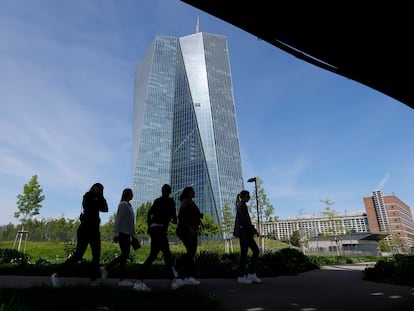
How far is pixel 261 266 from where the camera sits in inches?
298

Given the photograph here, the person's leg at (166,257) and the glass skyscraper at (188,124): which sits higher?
the glass skyscraper at (188,124)

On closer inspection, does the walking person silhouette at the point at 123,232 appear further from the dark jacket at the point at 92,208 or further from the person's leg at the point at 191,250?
the person's leg at the point at 191,250

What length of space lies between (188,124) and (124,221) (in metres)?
93.9

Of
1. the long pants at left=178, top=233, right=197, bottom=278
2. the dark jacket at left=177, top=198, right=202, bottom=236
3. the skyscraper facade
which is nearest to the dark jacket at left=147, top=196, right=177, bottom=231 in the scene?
the dark jacket at left=177, top=198, right=202, bottom=236

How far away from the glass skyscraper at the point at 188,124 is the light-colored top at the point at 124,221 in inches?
3071

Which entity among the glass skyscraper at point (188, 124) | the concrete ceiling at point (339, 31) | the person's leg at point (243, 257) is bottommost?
the person's leg at point (243, 257)

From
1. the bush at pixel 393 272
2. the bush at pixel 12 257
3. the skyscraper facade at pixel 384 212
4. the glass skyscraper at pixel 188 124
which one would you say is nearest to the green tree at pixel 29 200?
the bush at pixel 12 257

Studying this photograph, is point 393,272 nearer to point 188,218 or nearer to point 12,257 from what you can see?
point 188,218

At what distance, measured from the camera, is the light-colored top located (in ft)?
16.7

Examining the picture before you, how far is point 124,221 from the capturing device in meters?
5.16

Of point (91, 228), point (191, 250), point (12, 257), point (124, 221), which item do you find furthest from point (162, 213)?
point (12, 257)

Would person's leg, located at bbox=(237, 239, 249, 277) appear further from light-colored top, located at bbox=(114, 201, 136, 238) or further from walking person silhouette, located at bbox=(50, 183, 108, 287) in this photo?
walking person silhouette, located at bbox=(50, 183, 108, 287)

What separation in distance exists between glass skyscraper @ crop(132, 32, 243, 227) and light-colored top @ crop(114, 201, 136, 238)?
256ft

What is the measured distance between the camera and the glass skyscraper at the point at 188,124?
292 ft
